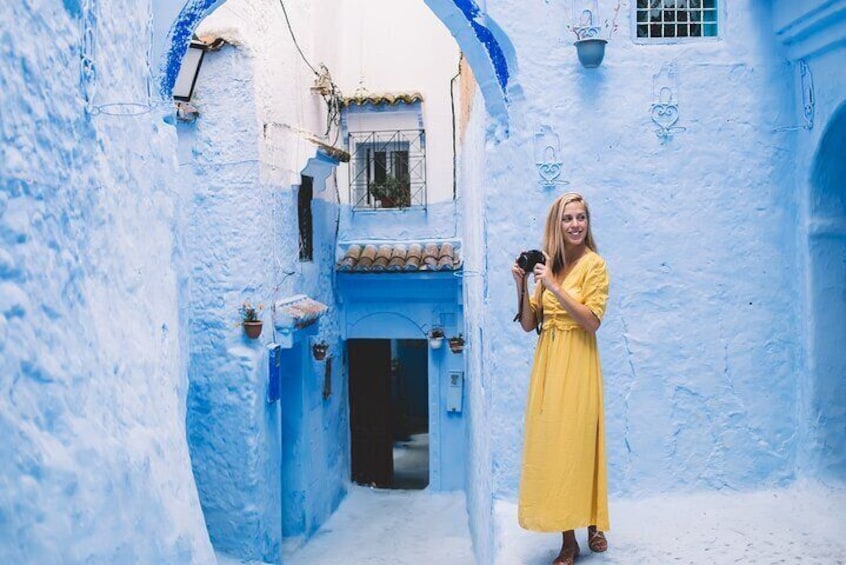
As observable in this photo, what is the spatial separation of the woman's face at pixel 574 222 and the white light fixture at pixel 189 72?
15.2 feet

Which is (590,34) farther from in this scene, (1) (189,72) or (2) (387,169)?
(2) (387,169)

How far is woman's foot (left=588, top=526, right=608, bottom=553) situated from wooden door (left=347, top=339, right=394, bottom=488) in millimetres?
7822

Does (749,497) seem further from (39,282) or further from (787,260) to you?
(39,282)

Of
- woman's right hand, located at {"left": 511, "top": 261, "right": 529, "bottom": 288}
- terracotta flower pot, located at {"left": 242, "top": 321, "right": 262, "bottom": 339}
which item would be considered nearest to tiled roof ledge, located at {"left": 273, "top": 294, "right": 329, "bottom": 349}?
terracotta flower pot, located at {"left": 242, "top": 321, "right": 262, "bottom": 339}

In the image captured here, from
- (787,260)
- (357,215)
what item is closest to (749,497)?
(787,260)

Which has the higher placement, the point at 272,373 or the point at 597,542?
the point at 272,373

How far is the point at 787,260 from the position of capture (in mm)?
4727

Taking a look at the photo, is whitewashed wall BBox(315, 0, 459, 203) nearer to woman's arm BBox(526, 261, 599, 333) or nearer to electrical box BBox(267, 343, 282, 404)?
electrical box BBox(267, 343, 282, 404)

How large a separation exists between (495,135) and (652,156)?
0.90 m

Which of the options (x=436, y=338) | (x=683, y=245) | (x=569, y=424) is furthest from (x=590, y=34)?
(x=436, y=338)

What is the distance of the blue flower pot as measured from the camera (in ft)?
15.0

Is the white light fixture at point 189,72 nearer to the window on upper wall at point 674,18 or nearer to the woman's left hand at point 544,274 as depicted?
the window on upper wall at point 674,18

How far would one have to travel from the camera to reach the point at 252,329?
298 inches

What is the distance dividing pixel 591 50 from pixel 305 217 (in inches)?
219
